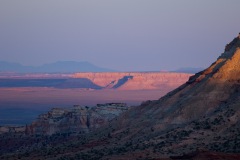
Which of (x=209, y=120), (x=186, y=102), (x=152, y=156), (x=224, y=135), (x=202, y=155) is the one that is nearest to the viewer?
(x=202, y=155)

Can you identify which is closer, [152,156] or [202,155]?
[202,155]

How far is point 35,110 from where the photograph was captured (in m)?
174

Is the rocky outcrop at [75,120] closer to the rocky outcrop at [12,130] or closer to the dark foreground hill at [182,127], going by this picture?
the rocky outcrop at [12,130]

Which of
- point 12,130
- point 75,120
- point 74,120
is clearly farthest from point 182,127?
point 12,130

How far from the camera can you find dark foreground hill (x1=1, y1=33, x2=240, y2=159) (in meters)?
53.7

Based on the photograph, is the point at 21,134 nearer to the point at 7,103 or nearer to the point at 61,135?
the point at 61,135

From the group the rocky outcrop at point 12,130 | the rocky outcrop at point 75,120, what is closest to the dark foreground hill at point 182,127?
the rocky outcrop at point 75,120

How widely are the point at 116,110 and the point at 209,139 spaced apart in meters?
47.2

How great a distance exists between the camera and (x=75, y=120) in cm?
9750

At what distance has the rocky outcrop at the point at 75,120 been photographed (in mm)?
95938

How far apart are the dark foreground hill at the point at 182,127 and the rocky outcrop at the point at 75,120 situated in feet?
67.2

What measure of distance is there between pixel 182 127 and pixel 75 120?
38893 millimetres

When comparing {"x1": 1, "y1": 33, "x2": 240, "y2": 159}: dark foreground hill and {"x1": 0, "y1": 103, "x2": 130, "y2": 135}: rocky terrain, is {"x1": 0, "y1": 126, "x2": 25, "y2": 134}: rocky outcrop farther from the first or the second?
{"x1": 1, "y1": 33, "x2": 240, "y2": 159}: dark foreground hill

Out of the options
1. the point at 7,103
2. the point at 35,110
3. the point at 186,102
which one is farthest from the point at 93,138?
the point at 7,103
